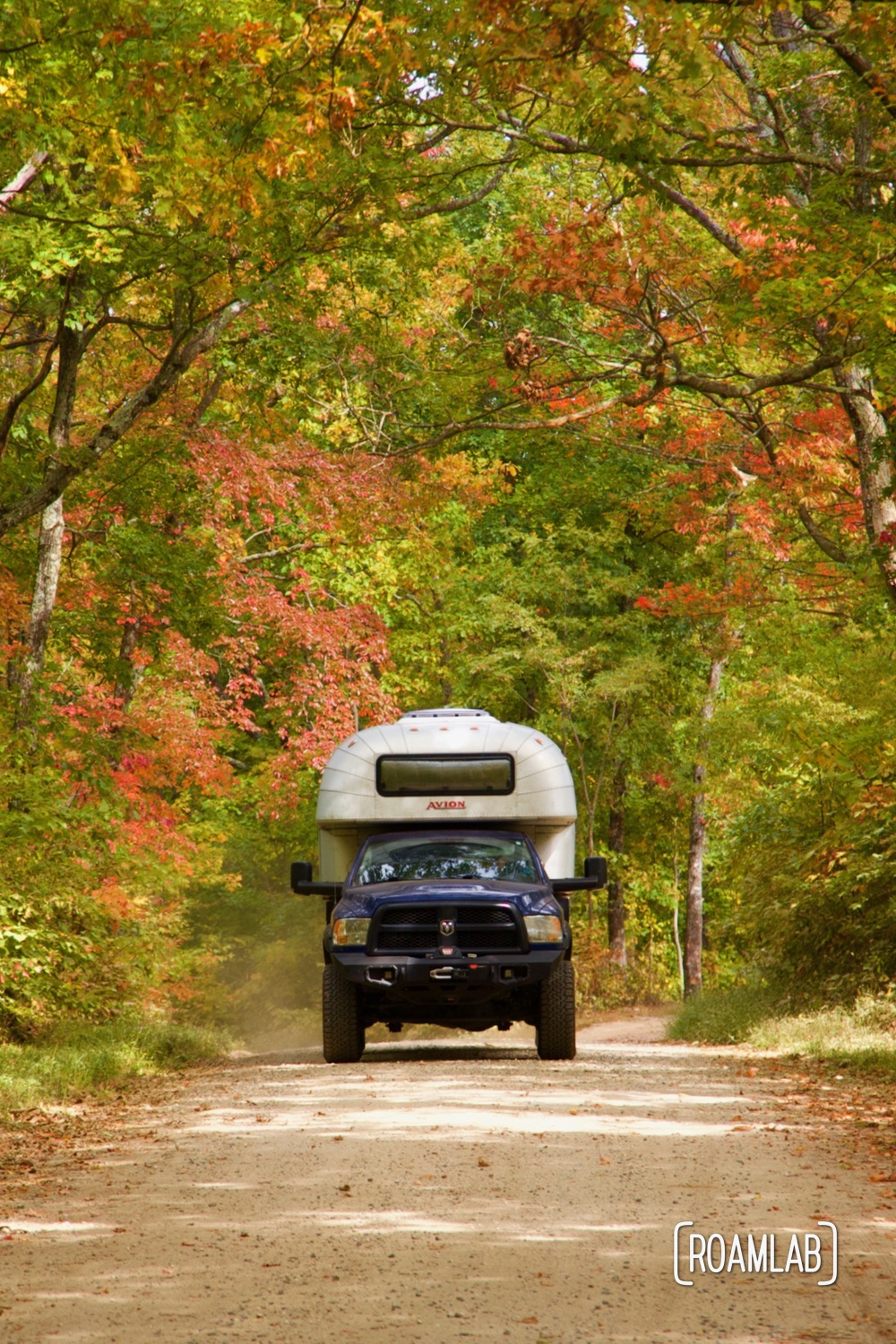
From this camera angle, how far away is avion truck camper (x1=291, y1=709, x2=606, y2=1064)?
43.3 feet

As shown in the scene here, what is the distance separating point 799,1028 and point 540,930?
3.28 meters

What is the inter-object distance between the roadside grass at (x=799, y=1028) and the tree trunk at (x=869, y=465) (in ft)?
13.0

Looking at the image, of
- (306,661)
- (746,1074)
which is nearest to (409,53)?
(746,1074)

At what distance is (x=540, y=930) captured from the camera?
43.4 feet

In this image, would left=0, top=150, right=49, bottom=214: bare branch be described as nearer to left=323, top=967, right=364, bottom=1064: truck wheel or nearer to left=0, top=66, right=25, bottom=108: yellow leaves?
left=0, top=66, right=25, bottom=108: yellow leaves

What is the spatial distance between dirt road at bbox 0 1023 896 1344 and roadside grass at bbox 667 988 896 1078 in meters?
2.20

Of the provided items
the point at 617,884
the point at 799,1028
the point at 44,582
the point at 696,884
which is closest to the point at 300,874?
the point at 799,1028

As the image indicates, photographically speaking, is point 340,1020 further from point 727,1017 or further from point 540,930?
point 727,1017

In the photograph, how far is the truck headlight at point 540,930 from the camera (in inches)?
521

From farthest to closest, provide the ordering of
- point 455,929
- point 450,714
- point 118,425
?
point 118,425, point 450,714, point 455,929

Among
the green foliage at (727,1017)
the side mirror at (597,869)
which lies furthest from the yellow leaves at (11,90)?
the green foliage at (727,1017)

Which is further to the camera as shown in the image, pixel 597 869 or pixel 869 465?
pixel 869 465

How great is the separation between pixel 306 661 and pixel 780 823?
1048 cm

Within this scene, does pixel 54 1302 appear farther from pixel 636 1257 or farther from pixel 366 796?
pixel 366 796
